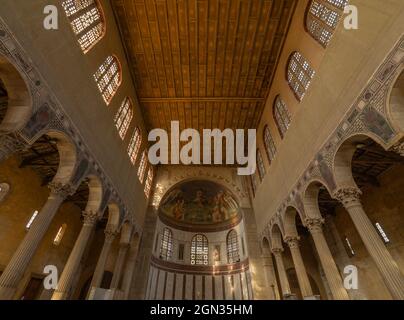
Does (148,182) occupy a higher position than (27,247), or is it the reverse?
(148,182)

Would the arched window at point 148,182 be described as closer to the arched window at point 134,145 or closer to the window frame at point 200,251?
the arched window at point 134,145

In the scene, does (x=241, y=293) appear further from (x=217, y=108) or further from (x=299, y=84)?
(x=299, y=84)

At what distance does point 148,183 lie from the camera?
2025 cm

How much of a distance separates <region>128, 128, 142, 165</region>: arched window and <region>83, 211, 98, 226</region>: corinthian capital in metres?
5.24

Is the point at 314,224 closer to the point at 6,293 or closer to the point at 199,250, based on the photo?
the point at 6,293

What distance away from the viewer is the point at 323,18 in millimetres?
10125

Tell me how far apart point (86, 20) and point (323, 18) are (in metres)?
10.8

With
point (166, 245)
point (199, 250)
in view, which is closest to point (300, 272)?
point (199, 250)

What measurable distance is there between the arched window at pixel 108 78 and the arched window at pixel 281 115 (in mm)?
10147

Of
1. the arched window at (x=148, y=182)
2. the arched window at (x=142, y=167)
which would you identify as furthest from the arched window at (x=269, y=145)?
the arched window at (x=148, y=182)

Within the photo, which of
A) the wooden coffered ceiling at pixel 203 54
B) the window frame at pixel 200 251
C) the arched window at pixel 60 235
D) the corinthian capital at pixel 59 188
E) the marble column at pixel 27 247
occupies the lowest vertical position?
the marble column at pixel 27 247

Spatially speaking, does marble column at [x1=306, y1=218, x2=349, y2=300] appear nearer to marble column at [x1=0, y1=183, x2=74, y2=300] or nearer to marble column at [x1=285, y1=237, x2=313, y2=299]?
marble column at [x1=285, y1=237, x2=313, y2=299]

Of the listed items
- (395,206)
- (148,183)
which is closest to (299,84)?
(395,206)

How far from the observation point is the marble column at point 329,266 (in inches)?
334
